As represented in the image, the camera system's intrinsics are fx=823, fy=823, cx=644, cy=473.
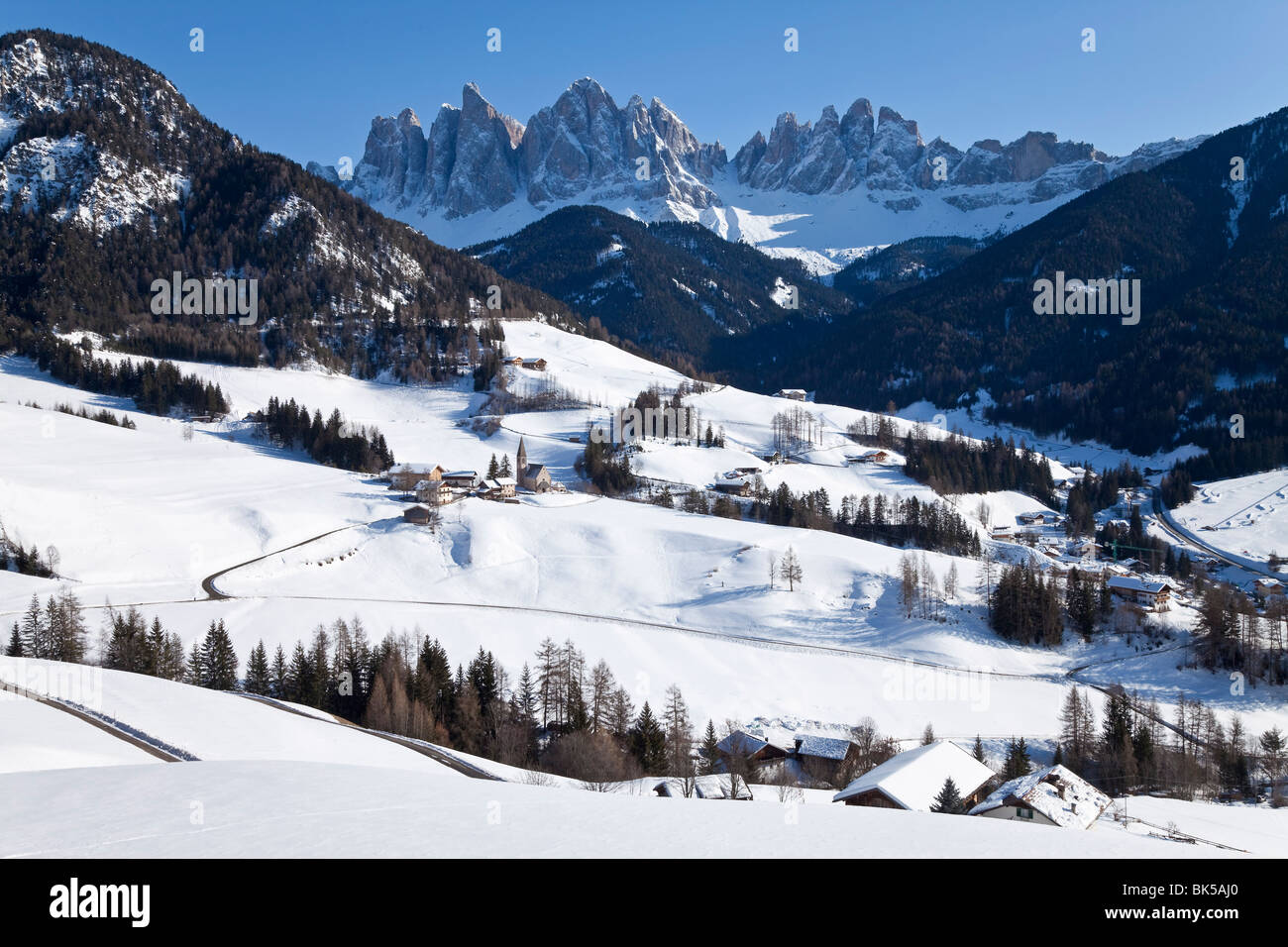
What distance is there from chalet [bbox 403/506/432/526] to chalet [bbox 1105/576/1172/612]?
54.0m

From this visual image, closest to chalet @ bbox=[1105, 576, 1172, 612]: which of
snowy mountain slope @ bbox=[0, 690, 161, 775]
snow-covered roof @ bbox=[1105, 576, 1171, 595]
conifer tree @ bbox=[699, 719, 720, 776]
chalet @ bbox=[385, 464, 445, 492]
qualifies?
snow-covered roof @ bbox=[1105, 576, 1171, 595]

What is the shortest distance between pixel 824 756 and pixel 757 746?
2.84 meters

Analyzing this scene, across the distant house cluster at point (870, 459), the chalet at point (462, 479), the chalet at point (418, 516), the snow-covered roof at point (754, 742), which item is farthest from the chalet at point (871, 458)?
the snow-covered roof at point (754, 742)

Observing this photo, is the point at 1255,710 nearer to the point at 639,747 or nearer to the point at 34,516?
the point at 639,747

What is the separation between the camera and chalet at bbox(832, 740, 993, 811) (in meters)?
25.8

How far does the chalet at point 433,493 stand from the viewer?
74312mm

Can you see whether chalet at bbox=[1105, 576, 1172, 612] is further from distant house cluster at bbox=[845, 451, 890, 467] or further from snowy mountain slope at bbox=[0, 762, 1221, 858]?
snowy mountain slope at bbox=[0, 762, 1221, 858]

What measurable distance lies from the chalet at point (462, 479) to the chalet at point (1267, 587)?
7022cm

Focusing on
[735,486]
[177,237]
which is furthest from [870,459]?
[177,237]

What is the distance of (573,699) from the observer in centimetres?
3734

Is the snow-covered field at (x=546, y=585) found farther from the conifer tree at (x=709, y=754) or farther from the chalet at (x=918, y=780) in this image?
the chalet at (x=918, y=780)

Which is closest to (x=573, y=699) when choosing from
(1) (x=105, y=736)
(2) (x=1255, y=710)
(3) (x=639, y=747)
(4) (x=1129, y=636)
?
(3) (x=639, y=747)

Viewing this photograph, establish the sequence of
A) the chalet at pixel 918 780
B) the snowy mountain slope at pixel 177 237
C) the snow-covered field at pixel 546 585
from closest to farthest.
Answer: the chalet at pixel 918 780 < the snow-covered field at pixel 546 585 < the snowy mountain slope at pixel 177 237
